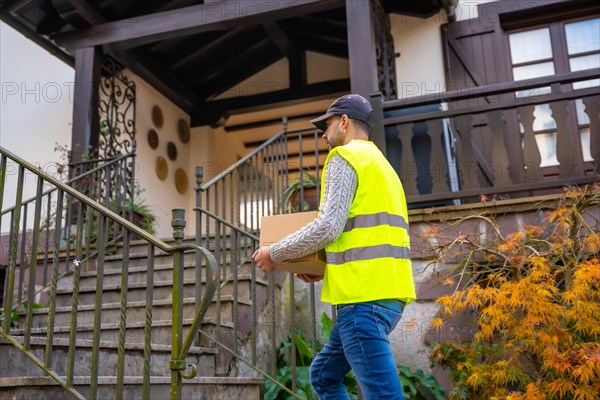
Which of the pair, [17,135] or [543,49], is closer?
[543,49]

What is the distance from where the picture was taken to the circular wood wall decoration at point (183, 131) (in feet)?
31.5

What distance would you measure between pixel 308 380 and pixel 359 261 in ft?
7.03

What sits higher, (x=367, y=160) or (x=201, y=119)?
(x=201, y=119)

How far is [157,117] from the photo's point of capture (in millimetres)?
9008

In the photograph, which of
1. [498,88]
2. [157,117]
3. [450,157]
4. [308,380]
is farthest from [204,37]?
[308,380]

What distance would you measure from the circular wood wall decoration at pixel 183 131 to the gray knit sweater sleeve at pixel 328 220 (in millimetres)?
7518

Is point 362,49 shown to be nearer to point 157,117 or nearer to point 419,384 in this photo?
point 419,384

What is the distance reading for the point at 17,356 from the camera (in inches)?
125

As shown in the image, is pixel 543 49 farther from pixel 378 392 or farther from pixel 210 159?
pixel 378 392

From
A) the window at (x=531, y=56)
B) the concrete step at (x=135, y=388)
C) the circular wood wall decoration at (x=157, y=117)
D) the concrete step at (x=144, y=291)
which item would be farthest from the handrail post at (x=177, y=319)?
the circular wood wall decoration at (x=157, y=117)

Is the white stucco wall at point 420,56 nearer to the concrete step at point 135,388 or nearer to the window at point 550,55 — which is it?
the window at point 550,55

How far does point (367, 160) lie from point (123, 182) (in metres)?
5.06

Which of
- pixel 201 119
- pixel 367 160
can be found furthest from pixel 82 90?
pixel 367 160

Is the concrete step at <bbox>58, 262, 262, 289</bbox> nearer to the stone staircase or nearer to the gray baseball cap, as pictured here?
the stone staircase
